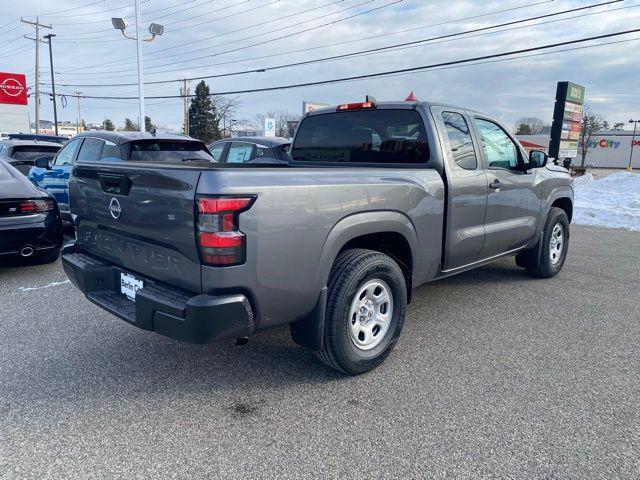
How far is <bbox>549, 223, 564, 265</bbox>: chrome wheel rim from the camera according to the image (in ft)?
18.6

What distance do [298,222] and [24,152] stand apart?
9.36m

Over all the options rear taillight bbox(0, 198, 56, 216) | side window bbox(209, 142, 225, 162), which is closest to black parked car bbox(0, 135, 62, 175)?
side window bbox(209, 142, 225, 162)

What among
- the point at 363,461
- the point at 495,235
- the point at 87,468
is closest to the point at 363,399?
the point at 363,461

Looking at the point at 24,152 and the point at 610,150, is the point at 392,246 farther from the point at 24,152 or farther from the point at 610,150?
the point at 610,150

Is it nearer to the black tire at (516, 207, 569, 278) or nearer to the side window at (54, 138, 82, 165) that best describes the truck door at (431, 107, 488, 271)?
the black tire at (516, 207, 569, 278)

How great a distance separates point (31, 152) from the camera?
383 inches

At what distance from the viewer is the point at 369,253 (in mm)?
3123

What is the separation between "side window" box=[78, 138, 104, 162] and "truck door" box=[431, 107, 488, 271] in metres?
5.30

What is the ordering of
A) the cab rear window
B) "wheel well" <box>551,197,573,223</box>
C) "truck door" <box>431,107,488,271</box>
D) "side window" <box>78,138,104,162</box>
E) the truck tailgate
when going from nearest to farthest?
the truck tailgate
"truck door" <box>431,107,488,271</box>
the cab rear window
"wheel well" <box>551,197,573,223</box>
"side window" <box>78,138,104,162</box>

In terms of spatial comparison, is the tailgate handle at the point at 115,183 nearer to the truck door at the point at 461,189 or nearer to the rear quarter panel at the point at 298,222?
the rear quarter panel at the point at 298,222

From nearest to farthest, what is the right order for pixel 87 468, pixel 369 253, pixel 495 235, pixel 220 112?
pixel 87 468 < pixel 369 253 < pixel 495 235 < pixel 220 112

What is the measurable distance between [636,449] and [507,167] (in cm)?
282

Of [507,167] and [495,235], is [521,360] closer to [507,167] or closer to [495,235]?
[495,235]

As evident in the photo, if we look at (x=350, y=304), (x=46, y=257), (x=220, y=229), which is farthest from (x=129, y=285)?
(x=46, y=257)
